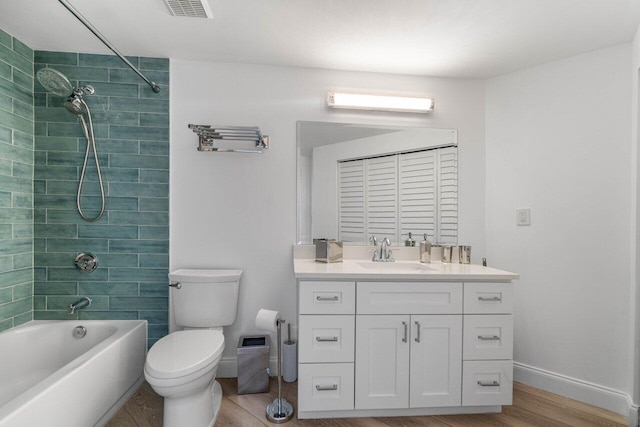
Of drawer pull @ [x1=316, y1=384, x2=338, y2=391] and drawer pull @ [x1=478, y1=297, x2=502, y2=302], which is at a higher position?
drawer pull @ [x1=478, y1=297, x2=502, y2=302]

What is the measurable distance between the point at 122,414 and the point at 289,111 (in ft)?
7.05

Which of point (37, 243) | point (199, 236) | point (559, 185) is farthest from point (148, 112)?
point (559, 185)

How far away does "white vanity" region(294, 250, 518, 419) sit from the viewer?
5.32ft

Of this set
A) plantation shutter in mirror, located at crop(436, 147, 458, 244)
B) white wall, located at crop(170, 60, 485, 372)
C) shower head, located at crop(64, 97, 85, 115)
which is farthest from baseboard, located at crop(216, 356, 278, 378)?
shower head, located at crop(64, 97, 85, 115)

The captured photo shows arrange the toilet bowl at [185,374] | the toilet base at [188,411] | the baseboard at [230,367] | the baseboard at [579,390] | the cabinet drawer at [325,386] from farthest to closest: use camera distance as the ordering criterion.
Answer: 1. the baseboard at [230,367]
2. the baseboard at [579,390]
3. the cabinet drawer at [325,386]
4. the toilet base at [188,411]
5. the toilet bowl at [185,374]

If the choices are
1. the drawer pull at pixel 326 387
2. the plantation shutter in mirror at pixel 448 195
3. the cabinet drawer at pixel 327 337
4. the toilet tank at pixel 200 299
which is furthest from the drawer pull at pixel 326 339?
the plantation shutter in mirror at pixel 448 195

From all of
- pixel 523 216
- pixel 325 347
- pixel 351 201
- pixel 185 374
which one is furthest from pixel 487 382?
pixel 185 374

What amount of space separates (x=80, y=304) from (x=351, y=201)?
1943mm

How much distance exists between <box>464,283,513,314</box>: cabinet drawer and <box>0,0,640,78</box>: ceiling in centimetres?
148

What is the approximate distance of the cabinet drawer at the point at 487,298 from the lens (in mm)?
1689

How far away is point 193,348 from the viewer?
1543mm

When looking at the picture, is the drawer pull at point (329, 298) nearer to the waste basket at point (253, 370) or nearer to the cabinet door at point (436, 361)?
the cabinet door at point (436, 361)

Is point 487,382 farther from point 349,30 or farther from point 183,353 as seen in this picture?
point 349,30

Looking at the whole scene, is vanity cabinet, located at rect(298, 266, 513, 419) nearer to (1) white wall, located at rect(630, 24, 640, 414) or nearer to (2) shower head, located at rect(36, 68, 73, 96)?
(1) white wall, located at rect(630, 24, 640, 414)
